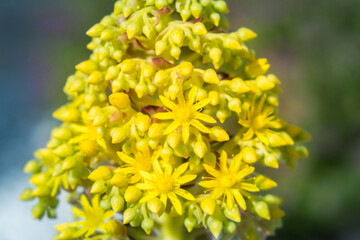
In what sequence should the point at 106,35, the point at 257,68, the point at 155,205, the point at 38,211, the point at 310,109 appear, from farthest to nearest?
the point at 310,109, the point at 38,211, the point at 257,68, the point at 106,35, the point at 155,205

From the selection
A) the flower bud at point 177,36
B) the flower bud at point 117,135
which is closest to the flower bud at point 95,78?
the flower bud at point 117,135

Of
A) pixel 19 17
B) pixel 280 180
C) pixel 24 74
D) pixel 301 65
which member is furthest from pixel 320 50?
pixel 19 17

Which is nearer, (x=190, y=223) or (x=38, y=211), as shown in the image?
(x=190, y=223)

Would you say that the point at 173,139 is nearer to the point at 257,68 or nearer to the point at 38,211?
the point at 257,68

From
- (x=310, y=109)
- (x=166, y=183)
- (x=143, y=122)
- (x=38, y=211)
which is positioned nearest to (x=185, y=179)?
(x=166, y=183)

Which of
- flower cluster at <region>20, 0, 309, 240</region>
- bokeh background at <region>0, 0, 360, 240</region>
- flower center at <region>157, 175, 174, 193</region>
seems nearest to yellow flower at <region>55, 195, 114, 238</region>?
flower cluster at <region>20, 0, 309, 240</region>

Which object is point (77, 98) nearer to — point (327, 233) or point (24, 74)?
point (327, 233)

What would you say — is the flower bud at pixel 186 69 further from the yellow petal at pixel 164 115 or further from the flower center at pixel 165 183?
the flower center at pixel 165 183
